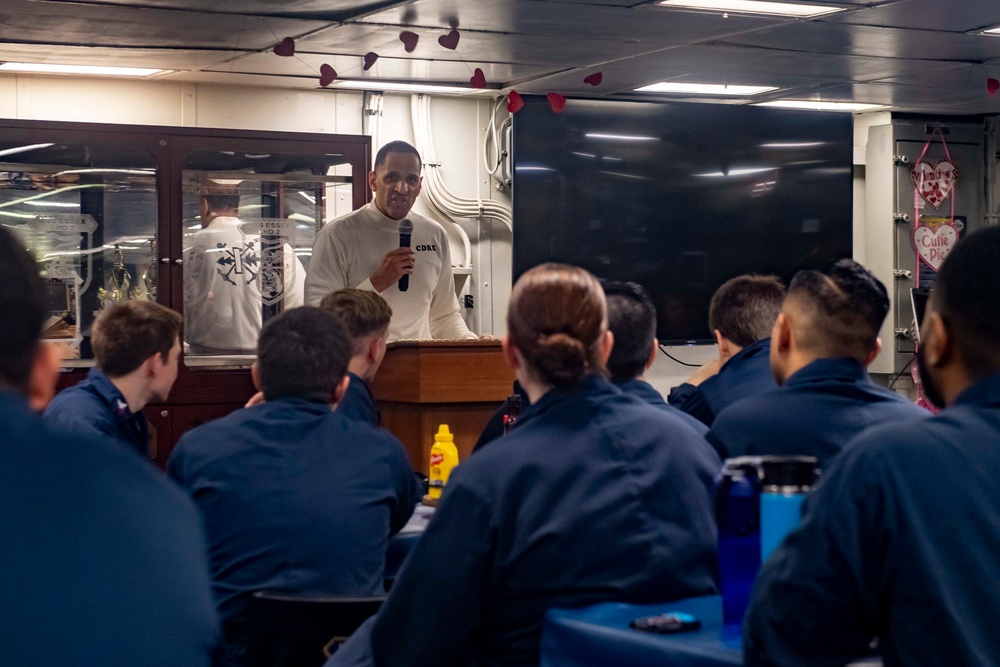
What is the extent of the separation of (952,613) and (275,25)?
171 inches

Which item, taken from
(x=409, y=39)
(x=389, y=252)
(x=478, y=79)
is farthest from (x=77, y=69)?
(x=389, y=252)

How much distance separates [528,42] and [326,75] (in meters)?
1.08

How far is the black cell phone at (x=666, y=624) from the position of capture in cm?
160

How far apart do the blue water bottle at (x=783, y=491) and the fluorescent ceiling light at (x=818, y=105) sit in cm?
612

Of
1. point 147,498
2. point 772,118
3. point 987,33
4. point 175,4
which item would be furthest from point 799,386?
point 772,118

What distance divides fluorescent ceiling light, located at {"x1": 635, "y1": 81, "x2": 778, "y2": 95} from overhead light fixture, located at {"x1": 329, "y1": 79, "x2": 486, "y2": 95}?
104 cm

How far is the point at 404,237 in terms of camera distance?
4.88 m

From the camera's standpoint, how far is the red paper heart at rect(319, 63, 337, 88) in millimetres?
5828

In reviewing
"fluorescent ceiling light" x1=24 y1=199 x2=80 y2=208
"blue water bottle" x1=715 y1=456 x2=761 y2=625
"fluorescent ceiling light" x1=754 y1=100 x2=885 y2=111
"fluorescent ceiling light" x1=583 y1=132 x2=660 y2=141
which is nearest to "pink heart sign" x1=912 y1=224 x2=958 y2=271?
"fluorescent ceiling light" x1=754 y1=100 x2=885 y2=111

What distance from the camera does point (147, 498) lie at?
0.88m

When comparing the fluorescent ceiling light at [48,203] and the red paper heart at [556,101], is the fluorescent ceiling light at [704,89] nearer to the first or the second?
the red paper heart at [556,101]

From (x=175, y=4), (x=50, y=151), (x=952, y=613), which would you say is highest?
(x=175, y=4)

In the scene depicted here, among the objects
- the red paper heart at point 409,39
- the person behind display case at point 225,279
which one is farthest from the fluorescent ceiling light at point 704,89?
the person behind display case at point 225,279

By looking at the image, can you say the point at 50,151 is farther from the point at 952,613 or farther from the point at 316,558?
the point at 952,613
